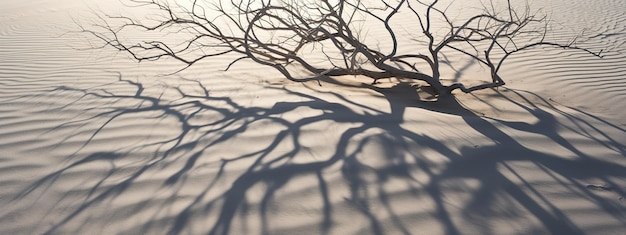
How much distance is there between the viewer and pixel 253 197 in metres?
2.23

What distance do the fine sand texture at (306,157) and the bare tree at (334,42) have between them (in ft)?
0.84

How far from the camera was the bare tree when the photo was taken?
3832 millimetres

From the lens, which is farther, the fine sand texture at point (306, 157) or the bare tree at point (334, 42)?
the bare tree at point (334, 42)

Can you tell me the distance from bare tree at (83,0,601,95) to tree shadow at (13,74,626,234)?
61cm

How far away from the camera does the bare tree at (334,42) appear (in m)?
3.83

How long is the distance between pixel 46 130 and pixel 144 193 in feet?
4.42

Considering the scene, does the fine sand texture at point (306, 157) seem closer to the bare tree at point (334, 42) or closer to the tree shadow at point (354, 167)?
the tree shadow at point (354, 167)

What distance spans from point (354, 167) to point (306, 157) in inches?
11.3

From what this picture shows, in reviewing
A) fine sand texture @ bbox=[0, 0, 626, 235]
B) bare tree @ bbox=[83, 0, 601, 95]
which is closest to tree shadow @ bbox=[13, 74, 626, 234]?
fine sand texture @ bbox=[0, 0, 626, 235]

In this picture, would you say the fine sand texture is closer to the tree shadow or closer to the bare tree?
the tree shadow

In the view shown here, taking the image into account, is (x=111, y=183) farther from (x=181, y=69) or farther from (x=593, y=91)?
(x=593, y=91)

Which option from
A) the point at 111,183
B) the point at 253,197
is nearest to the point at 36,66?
the point at 111,183

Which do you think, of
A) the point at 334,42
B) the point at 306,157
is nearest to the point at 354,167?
the point at 306,157

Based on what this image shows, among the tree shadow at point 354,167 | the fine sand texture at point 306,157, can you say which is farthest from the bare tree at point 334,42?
the tree shadow at point 354,167
